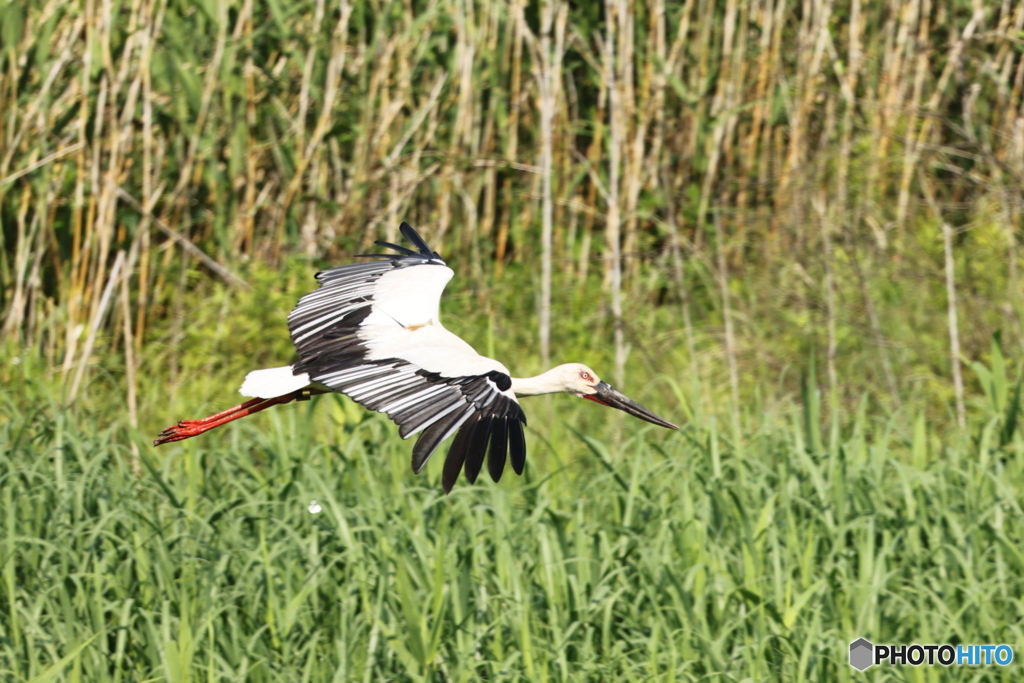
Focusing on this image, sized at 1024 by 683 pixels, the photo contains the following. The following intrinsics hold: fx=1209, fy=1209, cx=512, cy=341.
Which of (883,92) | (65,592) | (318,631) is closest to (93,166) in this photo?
(65,592)

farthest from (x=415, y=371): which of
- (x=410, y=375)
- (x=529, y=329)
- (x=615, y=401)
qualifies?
(x=529, y=329)

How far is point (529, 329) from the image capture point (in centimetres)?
635

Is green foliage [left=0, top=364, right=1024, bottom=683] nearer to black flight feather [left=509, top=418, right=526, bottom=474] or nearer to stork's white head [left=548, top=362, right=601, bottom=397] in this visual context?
stork's white head [left=548, top=362, right=601, bottom=397]

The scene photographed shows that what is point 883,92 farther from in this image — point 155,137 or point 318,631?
point 318,631

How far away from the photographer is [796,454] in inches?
167

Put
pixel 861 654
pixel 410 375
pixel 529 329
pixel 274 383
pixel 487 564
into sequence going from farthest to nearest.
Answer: pixel 529 329 → pixel 487 564 → pixel 861 654 → pixel 274 383 → pixel 410 375

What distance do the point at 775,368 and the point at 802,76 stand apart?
194 cm

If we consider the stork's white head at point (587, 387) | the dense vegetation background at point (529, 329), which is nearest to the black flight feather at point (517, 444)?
the stork's white head at point (587, 387)

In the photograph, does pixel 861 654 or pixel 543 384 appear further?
pixel 861 654

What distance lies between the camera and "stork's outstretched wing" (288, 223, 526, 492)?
2650mm

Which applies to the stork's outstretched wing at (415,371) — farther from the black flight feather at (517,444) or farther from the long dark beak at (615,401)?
the long dark beak at (615,401)

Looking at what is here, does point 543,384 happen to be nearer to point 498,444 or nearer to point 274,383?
point 498,444
